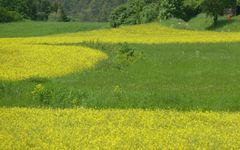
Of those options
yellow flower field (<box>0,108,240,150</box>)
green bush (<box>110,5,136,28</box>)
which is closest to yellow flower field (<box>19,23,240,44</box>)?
yellow flower field (<box>0,108,240,150</box>)

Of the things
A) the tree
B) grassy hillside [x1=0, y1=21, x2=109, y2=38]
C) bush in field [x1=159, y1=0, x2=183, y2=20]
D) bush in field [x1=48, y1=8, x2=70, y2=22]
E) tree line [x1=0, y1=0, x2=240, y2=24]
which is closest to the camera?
the tree

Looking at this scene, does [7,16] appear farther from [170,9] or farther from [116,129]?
[116,129]

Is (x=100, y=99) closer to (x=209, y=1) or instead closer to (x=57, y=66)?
(x=57, y=66)

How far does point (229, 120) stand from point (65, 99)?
6841 millimetres

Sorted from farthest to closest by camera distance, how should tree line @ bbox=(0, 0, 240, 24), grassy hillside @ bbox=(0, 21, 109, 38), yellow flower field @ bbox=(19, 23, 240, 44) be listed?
grassy hillside @ bbox=(0, 21, 109, 38) < tree line @ bbox=(0, 0, 240, 24) < yellow flower field @ bbox=(19, 23, 240, 44)

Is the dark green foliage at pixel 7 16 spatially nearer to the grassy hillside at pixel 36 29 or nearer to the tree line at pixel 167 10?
the tree line at pixel 167 10

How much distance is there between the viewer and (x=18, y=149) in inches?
571

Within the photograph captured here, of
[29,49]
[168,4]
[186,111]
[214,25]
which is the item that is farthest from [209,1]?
[186,111]

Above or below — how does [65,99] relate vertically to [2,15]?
above

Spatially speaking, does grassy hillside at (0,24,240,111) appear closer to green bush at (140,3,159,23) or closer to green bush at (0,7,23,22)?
green bush at (140,3,159,23)

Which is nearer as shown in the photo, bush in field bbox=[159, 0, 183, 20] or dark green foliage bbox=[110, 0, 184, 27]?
bush in field bbox=[159, 0, 183, 20]

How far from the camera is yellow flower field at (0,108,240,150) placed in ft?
49.8

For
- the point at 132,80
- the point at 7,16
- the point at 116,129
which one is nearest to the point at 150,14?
the point at 7,16

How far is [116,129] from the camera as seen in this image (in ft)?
56.1
